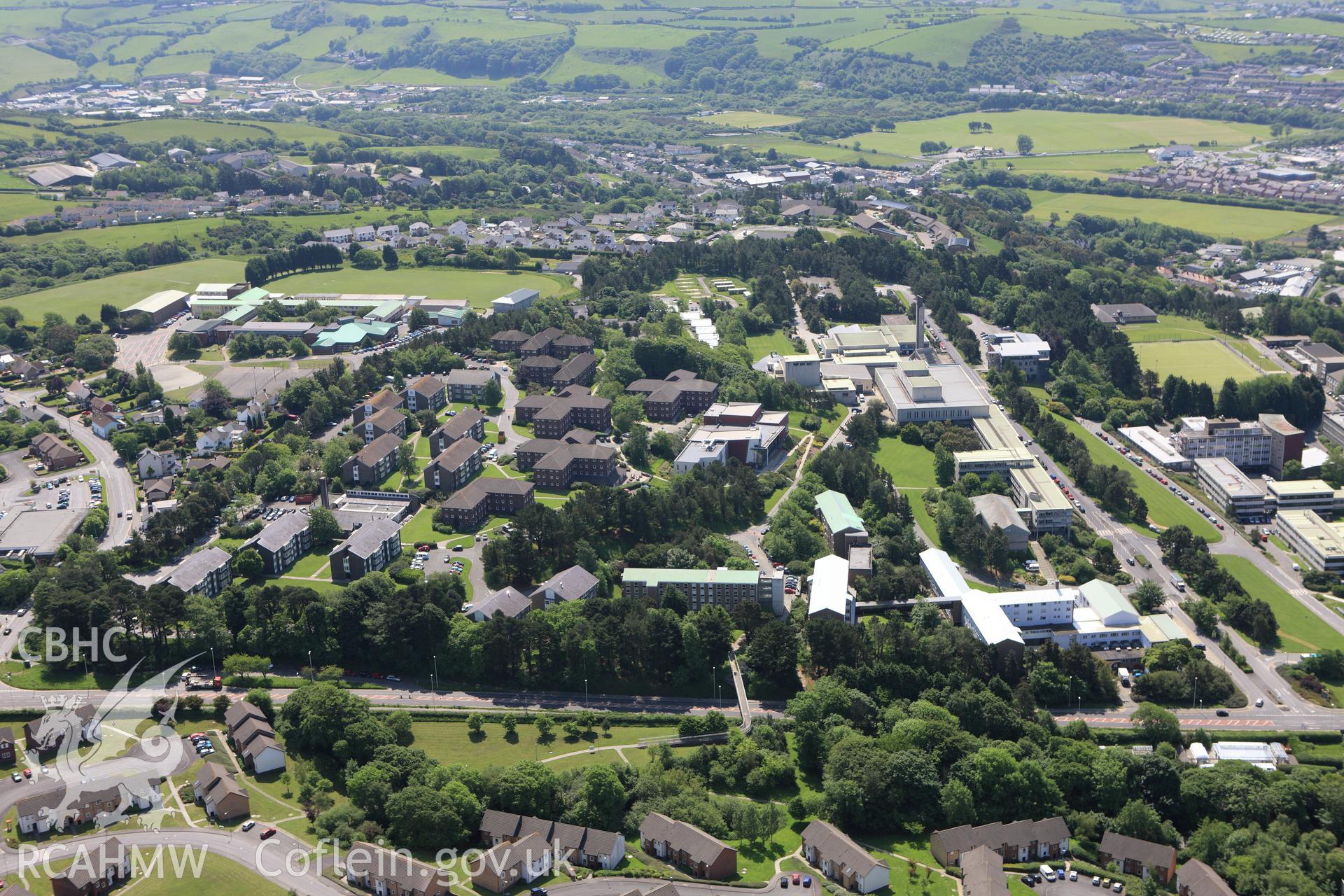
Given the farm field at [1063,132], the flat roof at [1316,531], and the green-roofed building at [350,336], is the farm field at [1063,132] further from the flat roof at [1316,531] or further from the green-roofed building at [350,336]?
the flat roof at [1316,531]


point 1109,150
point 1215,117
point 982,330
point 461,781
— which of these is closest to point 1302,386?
point 982,330

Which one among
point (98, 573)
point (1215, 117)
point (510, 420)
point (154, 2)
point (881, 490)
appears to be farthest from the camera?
point (154, 2)

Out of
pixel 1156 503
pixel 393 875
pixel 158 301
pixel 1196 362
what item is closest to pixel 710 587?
pixel 393 875

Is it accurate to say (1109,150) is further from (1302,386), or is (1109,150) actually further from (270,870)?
(270,870)

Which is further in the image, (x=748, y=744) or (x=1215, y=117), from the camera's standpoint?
(x=1215, y=117)

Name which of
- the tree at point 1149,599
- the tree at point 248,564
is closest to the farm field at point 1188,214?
the tree at point 1149,599

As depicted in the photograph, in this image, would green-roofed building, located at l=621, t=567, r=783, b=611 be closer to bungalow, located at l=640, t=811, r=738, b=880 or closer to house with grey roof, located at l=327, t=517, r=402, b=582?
house with grey roof, located at l=327, t=517, r=402, b=582
